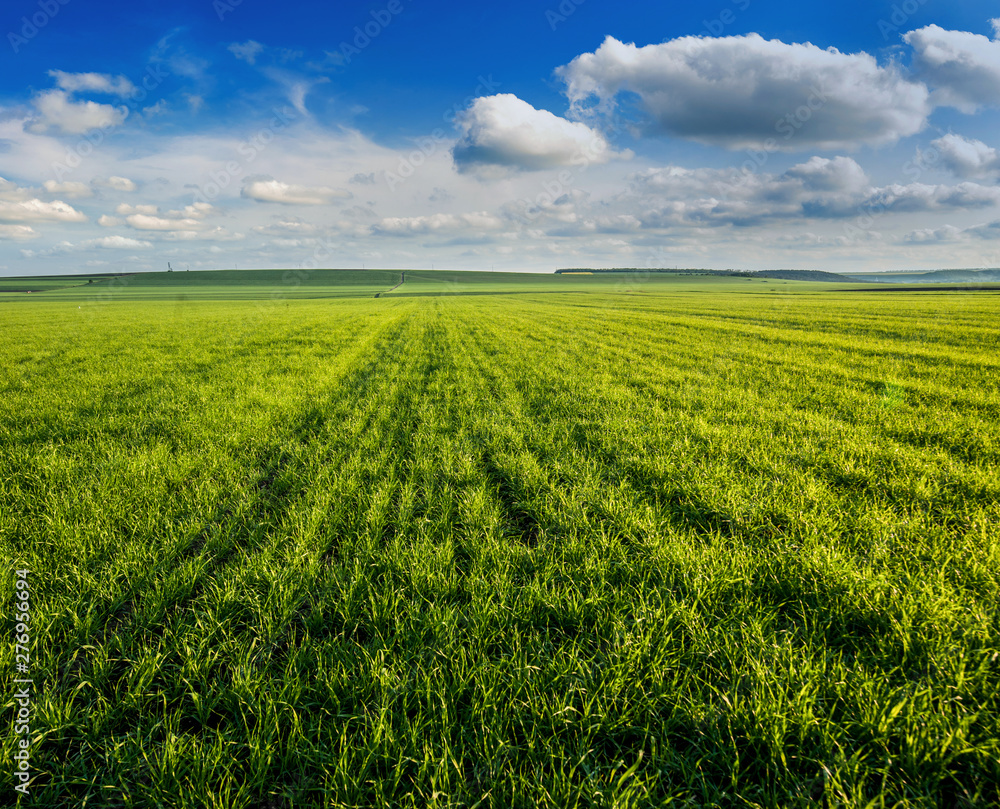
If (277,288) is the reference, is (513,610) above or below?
below

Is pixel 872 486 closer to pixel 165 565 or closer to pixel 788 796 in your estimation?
pixel 788 796

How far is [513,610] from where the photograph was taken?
3.09 metres

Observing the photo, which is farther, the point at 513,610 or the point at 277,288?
the point at 277,288

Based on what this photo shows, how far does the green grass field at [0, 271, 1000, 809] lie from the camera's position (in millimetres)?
2096

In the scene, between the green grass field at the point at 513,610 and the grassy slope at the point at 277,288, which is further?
the grassy slope at the point at 277,288

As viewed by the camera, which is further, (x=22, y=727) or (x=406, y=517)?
(x=406, y=517)

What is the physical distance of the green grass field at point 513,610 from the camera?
6.88 feet

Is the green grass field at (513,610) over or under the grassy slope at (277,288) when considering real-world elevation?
under

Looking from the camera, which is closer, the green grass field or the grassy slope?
the green grass field

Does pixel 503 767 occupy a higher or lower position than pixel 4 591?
lower

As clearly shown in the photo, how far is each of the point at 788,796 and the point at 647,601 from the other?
1291mm

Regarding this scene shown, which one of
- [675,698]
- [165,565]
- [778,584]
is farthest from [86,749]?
[778,584]

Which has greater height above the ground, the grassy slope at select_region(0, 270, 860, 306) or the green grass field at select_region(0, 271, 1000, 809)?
the grassy slope at select_region(0, 270, 860, 306)

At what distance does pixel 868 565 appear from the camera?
3387mm
